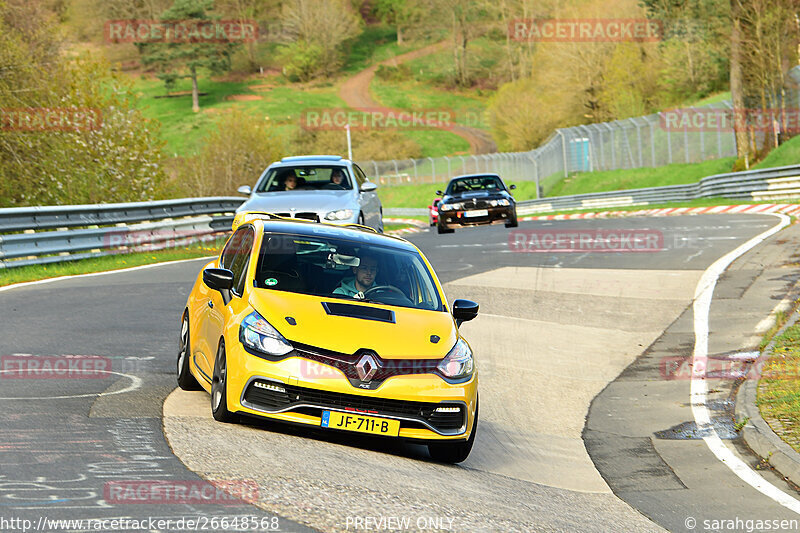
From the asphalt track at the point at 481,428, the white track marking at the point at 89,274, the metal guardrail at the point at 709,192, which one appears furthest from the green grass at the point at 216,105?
the asphalt track at the point at 481,428

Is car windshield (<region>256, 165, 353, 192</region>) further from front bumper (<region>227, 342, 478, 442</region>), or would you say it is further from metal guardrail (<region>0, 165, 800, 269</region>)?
front bumper (<region>227, 342, 478, 442</region>)

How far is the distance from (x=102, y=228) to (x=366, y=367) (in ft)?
52.4

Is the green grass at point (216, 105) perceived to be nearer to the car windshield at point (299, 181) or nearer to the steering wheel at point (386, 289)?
the car windshield at point (299, 181)

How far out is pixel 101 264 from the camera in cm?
2117

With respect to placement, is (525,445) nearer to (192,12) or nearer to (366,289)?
(366,289)

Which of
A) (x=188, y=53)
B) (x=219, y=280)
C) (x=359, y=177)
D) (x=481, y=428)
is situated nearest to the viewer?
(x=219, y=280)

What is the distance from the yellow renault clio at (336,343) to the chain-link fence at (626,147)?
40882 millimetres

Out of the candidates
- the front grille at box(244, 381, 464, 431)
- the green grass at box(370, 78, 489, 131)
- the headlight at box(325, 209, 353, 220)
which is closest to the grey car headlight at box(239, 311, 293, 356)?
the front grille at box(244, 381, 464, 431)

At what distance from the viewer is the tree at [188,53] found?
125812mm

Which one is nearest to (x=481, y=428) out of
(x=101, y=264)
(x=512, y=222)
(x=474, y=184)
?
(x=101, y=264)

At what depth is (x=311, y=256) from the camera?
28.1ft

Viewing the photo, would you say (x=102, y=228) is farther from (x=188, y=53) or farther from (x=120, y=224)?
(x=188, y=53)

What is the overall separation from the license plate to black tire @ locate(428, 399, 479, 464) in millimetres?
484

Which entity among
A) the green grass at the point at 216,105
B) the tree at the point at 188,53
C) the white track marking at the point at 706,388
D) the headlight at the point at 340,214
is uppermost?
the tree at the point at 188,53
